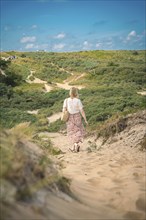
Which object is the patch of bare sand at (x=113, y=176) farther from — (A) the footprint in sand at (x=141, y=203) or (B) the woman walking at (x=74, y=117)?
(B) the woman walking at (x=74, y=117)

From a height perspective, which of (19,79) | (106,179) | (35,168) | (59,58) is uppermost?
(59,58)

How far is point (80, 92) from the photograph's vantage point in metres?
30.5

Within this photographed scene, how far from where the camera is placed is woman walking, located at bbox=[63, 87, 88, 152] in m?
9.41

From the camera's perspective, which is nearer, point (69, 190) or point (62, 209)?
point (62, 209)

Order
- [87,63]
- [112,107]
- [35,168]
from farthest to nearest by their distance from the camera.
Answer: [87,63] → [112,107] → [35,168]

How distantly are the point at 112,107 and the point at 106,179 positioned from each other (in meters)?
12.6

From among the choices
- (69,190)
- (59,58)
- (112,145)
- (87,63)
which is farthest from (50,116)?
(59,58)

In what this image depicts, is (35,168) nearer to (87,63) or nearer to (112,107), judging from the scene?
(112,107)

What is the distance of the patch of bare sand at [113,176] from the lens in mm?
4344

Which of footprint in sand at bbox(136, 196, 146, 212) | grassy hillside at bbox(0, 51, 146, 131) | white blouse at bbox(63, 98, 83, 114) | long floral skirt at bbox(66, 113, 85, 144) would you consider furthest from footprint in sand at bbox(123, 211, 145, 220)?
long floral skirt at bbox(66, 113, 85, 144)

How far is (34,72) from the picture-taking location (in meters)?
54.3

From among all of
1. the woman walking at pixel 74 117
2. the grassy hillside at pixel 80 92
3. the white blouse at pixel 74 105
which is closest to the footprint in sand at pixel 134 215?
the grassy hillside at pixel 80 92

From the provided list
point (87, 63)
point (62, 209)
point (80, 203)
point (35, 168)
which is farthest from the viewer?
point (87, 63)

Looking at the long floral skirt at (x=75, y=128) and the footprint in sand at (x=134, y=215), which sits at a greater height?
the long floral skirt at (x=75, y=128)
